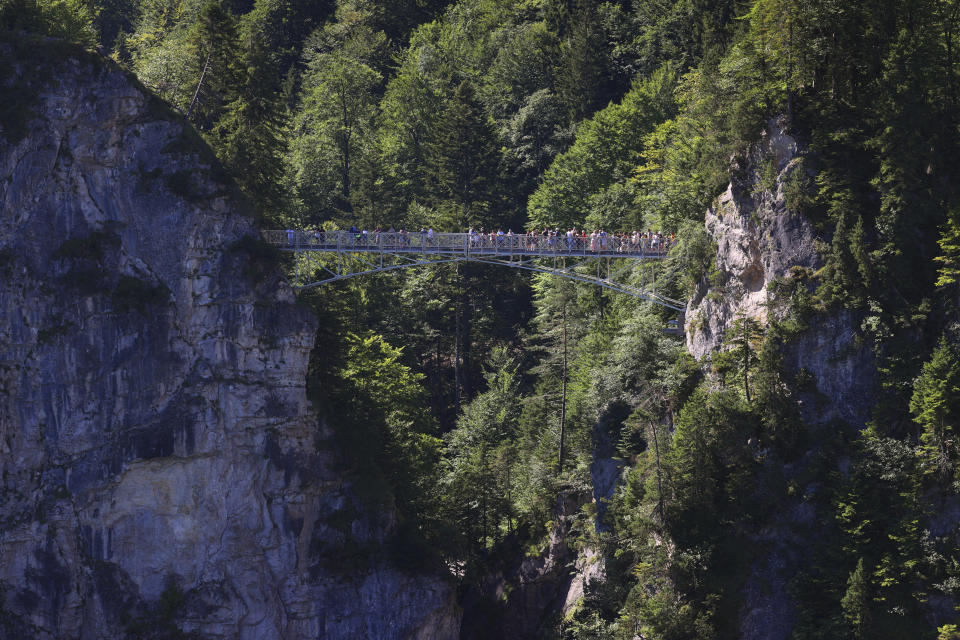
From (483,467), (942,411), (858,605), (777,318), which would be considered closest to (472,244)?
(483,467)

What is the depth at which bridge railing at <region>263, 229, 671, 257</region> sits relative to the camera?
43.8 meters

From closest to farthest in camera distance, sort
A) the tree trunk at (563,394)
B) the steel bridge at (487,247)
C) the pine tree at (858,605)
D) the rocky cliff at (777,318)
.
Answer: the pine tree at (858,605)
the rocky cliff at (777,318)
the steel bridge at (487,247)
the tree trunk at (563,394)

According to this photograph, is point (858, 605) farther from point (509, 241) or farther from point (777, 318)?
point (509, 241)

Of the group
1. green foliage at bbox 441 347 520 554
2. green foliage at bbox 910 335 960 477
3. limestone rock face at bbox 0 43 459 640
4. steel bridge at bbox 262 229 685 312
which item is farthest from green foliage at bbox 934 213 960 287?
limestone rock face at bbox 0 43 459 640

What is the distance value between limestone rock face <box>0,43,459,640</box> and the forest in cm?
292

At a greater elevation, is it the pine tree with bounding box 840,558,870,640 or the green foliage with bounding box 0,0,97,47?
the green foliage with bounding box 0,0,97,47

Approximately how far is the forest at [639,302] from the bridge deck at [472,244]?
1.95 meters

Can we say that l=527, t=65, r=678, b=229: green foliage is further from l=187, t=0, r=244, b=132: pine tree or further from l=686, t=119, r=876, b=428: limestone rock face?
l=187, t=0, r=244, b=132: pine tree

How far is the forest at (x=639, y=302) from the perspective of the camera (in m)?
36.4

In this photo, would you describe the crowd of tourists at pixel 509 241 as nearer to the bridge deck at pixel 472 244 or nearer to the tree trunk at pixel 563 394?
the bridge deck at pixel 472 244

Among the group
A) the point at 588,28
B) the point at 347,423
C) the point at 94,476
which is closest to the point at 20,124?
the point at 94,476

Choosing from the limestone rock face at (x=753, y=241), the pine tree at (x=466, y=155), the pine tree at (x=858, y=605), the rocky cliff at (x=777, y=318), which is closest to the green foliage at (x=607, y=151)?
the pine tree at (x=466, y=155)

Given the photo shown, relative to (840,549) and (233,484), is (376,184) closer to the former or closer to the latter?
(233,484)

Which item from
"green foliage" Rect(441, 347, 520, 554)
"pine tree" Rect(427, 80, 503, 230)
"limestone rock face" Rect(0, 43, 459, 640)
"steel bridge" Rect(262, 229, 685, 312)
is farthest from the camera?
"pine tree" Rect(427, 80, 503, 230)
